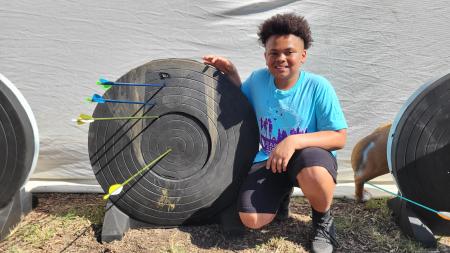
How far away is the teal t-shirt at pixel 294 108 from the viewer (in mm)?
1767

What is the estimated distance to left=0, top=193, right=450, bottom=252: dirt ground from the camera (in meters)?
1.85

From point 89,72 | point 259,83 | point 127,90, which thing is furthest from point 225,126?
point 89,72

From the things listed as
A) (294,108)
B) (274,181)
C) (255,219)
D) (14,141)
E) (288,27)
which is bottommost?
(255,219)

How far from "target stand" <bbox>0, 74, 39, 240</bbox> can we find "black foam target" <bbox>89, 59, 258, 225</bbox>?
0.26 metres

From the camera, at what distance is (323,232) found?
72.4 inches

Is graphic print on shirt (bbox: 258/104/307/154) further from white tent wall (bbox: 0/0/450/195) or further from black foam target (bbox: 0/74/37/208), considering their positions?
black foam target (bbox: 0/74/37/208)

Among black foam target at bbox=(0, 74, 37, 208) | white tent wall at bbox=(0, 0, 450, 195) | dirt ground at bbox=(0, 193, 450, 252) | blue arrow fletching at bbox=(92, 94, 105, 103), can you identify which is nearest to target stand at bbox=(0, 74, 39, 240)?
black foam target at bbox=(0, 74, 37, 208)

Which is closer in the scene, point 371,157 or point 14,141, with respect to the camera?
point 14,141

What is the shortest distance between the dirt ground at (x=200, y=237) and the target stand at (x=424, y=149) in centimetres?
20

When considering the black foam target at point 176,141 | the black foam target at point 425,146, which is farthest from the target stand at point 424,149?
the black foam target at point 176,141

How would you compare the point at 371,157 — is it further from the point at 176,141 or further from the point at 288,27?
the point at 176,141

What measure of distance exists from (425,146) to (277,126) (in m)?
0.63

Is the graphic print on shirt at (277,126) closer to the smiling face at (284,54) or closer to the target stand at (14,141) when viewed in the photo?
the smiling face at (284,54)

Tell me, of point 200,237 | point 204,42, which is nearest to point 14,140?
point 200,237
